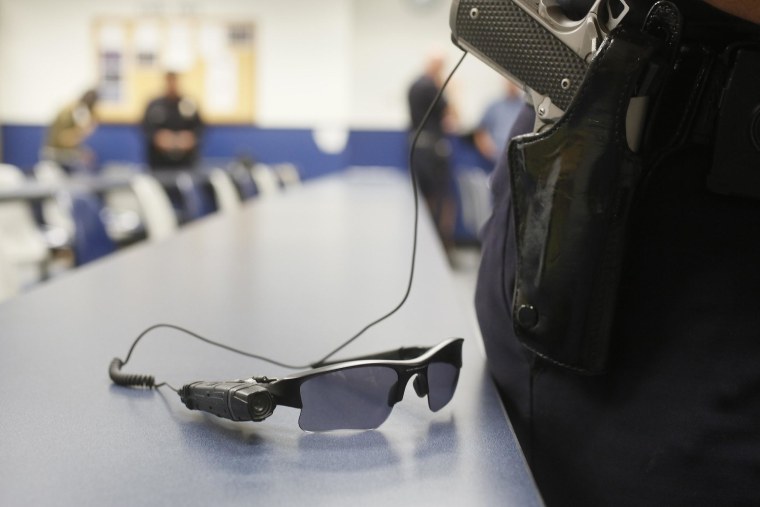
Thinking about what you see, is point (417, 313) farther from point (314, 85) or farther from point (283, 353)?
point (314, 85)

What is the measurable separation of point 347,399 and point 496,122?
22.1 ft

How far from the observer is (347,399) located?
1.79 ft

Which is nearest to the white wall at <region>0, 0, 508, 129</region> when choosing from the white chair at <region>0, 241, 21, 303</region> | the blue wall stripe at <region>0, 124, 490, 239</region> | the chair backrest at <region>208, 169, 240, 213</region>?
the blue wall stripe at <region>0, 124, 490, 239</region>

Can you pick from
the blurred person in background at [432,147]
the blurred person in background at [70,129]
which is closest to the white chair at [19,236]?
the blurred person in background at [432,147]

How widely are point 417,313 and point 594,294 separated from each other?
0.40m

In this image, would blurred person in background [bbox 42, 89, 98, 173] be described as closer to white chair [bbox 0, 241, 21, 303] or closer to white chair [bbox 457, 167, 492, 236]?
white chair [bbox 457, 167, 492, 236]

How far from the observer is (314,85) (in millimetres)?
7605

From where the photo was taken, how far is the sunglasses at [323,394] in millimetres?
542

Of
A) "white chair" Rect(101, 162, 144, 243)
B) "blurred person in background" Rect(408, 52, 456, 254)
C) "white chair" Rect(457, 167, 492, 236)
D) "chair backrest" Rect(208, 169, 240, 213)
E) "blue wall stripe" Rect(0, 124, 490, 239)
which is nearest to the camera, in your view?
"white chair" Rect(101, 162, 144, 243)

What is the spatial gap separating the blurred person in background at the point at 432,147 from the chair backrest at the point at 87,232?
3.59 meters

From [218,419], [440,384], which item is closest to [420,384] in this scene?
[440,384]

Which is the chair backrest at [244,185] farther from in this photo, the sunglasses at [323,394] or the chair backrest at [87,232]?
the sunglasses at [323,394]

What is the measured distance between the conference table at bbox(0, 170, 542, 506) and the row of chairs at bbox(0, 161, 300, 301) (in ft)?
2.12

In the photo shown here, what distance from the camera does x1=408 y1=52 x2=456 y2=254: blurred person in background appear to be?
563 cm
